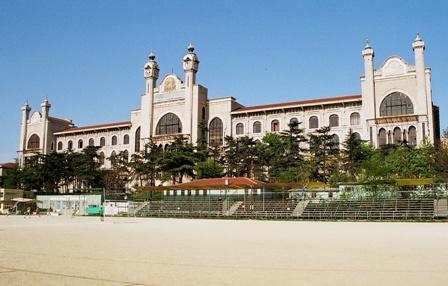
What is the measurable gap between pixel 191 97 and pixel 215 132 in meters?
7.52

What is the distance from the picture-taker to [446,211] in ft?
115

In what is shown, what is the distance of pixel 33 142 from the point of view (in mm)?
103312

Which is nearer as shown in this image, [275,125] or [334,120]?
[334,120]

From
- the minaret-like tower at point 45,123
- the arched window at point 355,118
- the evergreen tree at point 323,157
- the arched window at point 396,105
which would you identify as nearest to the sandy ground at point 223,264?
the evergreen tree at point 323,157

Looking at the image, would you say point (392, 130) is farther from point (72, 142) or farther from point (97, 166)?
point (72, 142)

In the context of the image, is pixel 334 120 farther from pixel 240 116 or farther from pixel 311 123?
pixel 240 116

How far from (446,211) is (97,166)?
59.4 m

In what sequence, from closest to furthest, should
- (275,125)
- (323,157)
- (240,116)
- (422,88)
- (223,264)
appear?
(223,264) < (323,157) < (422,88) < (275,125) < (240,116)

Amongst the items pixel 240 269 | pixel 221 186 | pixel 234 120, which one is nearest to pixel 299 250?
pixel 240 269

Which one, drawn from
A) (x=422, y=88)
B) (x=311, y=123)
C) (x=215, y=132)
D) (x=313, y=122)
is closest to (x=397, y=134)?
(x=422, y=88)

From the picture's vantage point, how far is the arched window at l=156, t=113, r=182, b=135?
83312mm

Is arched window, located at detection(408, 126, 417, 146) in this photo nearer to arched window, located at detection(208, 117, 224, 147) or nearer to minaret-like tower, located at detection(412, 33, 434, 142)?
minaret-like tower, located at detection(412, 33, 434, 142)

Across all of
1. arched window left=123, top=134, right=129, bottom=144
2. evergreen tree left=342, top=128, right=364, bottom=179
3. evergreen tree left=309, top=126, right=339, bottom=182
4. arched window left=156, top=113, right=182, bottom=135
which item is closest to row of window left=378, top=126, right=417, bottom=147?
evergreen tree left=342, top=128, right=364, bottom=179

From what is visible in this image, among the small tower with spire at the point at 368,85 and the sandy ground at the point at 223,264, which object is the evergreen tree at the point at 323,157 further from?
the sandy ground at the point at 223,264
